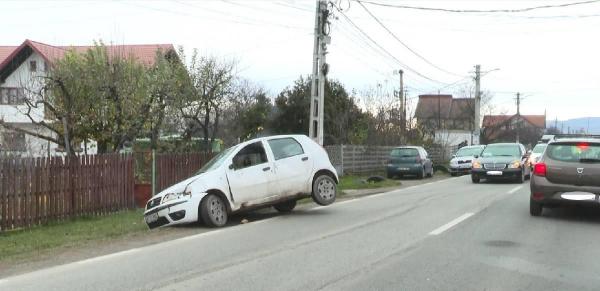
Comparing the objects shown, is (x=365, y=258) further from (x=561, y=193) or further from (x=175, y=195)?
(x=561, y=193)

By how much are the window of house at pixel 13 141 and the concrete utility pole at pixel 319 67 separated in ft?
28.6

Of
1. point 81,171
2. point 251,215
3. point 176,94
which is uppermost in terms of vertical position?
point 176,94

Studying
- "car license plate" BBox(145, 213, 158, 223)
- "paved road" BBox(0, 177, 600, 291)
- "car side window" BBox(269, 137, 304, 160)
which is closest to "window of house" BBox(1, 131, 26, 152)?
"car license plate" BBox(145, 213, 158, 223)

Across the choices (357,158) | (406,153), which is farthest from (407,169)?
(357,158)

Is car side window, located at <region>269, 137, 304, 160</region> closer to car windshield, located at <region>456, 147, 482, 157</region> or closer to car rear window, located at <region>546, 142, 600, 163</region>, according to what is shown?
car rear window, located at <region>546, 142, 600, 163</region>

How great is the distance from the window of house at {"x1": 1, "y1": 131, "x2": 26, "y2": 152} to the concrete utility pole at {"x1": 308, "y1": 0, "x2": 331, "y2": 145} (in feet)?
28.6

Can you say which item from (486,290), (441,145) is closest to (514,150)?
(486,290)

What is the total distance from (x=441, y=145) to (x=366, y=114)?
43.5 ft

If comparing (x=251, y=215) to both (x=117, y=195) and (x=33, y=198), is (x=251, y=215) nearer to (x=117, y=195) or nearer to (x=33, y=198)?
(x=117, y=195)

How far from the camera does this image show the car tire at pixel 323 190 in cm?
1282

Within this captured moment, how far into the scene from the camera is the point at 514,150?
22734mm

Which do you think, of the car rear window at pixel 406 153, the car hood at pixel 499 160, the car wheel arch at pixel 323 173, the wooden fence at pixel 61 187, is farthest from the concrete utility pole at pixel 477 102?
the wooden fence at pixel 61 187

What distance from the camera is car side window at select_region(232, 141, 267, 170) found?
11.8m

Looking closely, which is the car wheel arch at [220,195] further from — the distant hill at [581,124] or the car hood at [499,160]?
the distant hill at [581,124]
